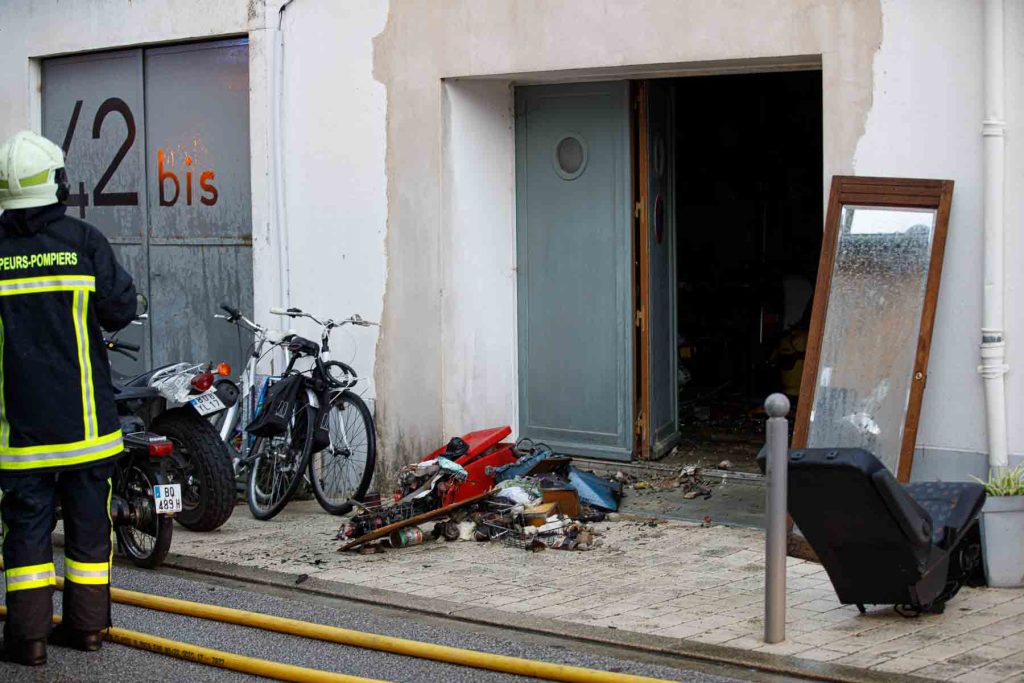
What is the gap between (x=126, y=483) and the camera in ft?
26.9

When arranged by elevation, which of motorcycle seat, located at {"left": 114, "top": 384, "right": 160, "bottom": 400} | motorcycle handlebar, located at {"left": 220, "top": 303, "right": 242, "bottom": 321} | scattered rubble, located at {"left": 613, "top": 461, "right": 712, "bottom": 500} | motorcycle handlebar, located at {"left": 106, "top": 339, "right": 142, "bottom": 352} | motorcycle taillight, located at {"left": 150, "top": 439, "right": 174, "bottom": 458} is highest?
motorcycle handlebar, located at {"left": 220, "top": 303, "right": 242, "bottom": 321}

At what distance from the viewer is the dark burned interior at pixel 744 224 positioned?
45.0ft

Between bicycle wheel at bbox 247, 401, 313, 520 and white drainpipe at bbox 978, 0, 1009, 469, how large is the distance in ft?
13.6

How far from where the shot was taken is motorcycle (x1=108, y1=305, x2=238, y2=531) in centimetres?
871

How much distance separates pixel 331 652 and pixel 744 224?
9460 millimetres

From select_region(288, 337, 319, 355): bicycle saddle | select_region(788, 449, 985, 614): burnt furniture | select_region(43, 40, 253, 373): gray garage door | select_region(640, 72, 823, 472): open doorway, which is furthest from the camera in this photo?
select_region(640, 72, 823, 472): open doorway

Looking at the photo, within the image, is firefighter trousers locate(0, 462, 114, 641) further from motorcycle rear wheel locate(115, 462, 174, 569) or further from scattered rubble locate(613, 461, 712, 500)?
scattered rubble locate(613, 461, 712, 500)

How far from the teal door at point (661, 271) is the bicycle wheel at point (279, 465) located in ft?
8.21

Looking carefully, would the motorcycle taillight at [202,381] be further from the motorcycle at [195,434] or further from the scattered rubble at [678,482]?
the scattered rubble at [678,482]

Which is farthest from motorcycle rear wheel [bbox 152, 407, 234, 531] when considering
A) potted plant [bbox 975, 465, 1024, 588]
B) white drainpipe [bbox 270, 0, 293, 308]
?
potted plant [bbox 975, 465, 1024, 588]

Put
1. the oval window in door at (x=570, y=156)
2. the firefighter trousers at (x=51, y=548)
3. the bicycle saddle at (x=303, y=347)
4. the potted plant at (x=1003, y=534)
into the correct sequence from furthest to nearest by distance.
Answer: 1. the oval window in door at (x=570, y=156)
2. the bicycle saddle at (x=303, y=347)
3. the potted plant at (x=1003, y=534)
4. the firefighter trousers at (x=51, y=548)

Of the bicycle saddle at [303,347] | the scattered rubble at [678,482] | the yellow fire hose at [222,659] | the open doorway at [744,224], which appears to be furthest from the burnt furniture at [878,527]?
the open doorway at [744,224]

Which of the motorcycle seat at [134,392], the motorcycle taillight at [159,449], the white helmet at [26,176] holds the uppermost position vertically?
the white helmet at [26,176]

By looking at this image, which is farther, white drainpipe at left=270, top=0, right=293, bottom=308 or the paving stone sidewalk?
white drainpipe at left=270, top=0, right=293, bottom=308
